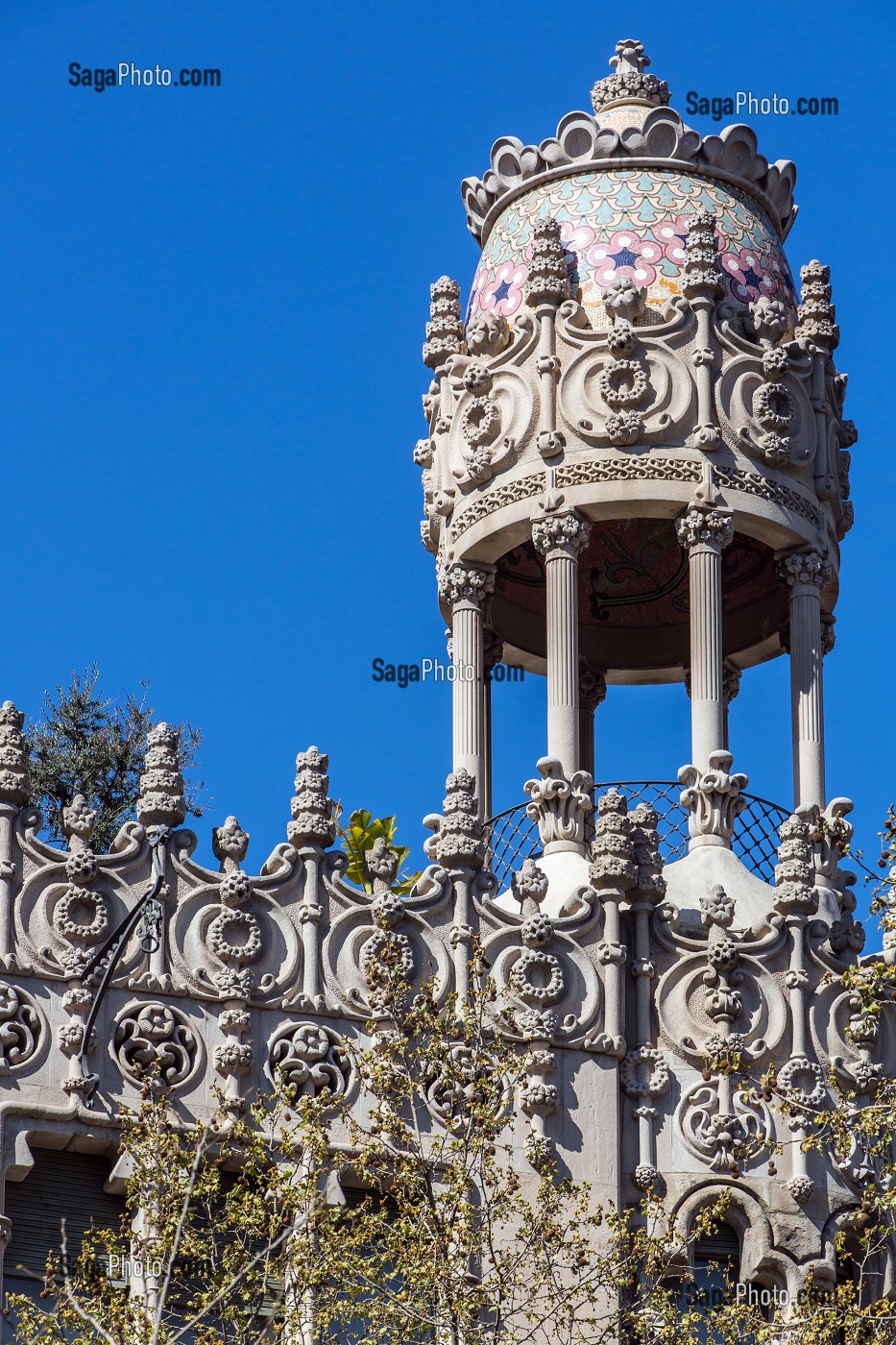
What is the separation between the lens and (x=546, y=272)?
3791cm

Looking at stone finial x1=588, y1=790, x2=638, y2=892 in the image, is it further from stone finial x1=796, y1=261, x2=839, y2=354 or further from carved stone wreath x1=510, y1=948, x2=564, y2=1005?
stone finial x1=796, y1=261, x2=839, y2=354

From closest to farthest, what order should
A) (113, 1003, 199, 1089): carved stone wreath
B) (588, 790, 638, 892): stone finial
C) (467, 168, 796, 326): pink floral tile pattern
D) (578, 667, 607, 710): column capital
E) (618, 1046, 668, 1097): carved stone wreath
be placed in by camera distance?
(113, 1003, 199, 1089): carved stone wreath → (618, 1046, 668, 1097): carved stone wreath → (588, 790, 638, 892): stone finial → (467, 168, 796, 326): pink floral tile pattern → (578, 667, 607, 710): column capital

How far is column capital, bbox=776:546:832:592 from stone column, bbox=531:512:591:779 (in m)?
2.16

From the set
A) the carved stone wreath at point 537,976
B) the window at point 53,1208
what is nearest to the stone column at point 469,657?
the carved stone wreath at point 537,976

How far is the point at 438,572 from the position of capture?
1526 inches

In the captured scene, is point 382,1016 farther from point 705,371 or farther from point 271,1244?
point 705,371

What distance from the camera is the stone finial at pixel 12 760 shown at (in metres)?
32.5

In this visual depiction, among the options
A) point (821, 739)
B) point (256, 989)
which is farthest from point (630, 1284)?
point (821, 739)

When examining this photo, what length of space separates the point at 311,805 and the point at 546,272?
23.1 feet

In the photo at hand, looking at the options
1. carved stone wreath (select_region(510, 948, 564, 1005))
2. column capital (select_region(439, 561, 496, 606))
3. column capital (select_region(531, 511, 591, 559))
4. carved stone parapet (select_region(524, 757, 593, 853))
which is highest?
column capital (select_region(531, 511, 591, 559))

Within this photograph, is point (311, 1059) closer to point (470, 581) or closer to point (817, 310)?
point (470, 581)

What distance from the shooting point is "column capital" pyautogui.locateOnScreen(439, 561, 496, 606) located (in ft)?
125

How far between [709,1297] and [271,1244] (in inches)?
236

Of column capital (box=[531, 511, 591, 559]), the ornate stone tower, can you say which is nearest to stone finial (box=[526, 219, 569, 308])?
the ornate stone tower
